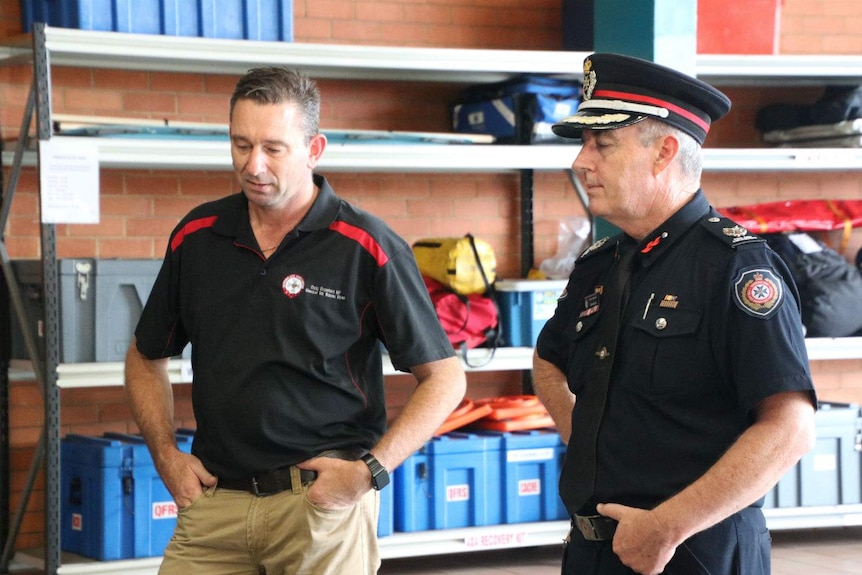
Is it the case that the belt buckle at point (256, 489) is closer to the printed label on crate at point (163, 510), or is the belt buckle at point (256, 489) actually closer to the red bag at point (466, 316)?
the printed label on crate at point (163, 510)

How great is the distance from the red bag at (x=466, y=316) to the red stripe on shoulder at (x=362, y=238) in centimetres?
233

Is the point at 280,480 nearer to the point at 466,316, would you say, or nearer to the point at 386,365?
the point at 386,365

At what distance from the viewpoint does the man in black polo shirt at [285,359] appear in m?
2.50

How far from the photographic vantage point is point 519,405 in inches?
206

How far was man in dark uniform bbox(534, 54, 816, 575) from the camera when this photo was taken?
1953mm

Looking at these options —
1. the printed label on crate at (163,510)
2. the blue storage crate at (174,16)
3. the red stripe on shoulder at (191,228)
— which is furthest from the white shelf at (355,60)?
the red stripe on shoulder at (191,228)

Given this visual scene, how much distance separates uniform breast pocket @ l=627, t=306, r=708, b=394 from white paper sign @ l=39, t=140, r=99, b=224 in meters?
2.74

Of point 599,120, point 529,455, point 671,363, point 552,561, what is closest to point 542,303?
point 529,455

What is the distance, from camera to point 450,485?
496 cm

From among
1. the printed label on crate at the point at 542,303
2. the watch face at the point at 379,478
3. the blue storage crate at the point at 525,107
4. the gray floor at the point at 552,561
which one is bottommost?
the gray floor at the point at 552,561

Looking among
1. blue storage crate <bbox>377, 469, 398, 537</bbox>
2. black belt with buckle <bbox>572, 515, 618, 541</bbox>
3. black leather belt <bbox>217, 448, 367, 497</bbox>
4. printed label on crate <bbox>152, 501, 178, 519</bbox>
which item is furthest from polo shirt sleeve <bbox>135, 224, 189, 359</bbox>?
blue storage crate <bbox>377, 469, 398, 537</bbox>

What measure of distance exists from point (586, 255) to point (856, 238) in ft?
13.6

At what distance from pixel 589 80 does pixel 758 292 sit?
0.62 m

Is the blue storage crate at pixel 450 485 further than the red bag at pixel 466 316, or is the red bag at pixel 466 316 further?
the red bag at pixel 466 316
